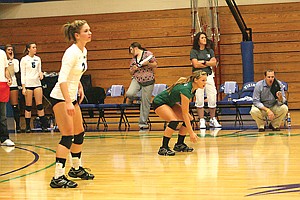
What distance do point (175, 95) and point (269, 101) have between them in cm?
288

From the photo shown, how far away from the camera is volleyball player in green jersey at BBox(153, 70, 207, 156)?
819 centimetres

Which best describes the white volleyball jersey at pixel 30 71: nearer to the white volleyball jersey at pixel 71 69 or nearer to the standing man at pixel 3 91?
the standing man at pixel 3 91

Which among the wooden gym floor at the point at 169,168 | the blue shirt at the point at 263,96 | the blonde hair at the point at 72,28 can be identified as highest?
the blonde hair at the point at 72,28

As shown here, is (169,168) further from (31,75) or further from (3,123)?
(31,75)

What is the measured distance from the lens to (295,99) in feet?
48.9

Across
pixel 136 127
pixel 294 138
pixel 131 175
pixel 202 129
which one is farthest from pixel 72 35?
pixel 136 127

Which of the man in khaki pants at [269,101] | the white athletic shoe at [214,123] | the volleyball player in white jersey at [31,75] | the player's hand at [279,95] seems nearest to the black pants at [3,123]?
the volleyball player in white jersey at [31,75]

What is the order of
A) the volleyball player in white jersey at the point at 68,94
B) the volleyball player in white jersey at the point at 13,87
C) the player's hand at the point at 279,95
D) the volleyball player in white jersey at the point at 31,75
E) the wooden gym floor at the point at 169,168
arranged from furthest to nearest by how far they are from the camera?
1. the volleyball player in white jersey at the point at 13,87
2. the volleyball player in white jersey at the point at 31,75
3. the player's hand at the point at 279,95
4. the volleyball player in white jersey at the point at 68,94
5. the wooden gym floor at the point at 169,168

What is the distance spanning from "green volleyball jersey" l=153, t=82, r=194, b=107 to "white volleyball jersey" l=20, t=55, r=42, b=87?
170 inches

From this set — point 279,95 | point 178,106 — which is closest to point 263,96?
point 279,95

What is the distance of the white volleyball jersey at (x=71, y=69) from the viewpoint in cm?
621

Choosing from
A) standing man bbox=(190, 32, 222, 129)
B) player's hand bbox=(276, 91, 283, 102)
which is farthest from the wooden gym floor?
standing man bbox=(190, 32, 222, 129)

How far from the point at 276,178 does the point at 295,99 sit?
28.9 feet

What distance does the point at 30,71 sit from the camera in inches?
485
